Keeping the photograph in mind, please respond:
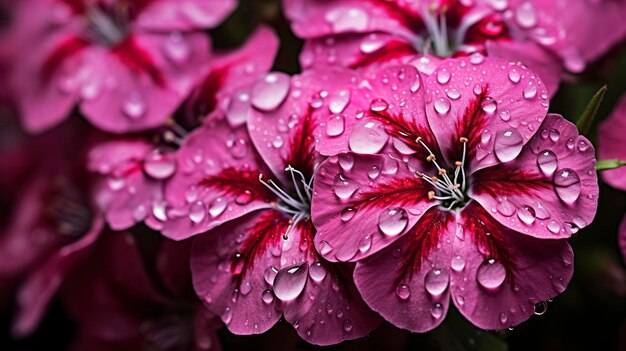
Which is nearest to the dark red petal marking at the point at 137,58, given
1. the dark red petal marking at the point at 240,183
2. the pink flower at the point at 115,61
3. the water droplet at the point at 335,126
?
the pink flower at the point at 115,61

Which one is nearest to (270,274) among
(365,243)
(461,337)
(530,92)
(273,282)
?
(273,282)

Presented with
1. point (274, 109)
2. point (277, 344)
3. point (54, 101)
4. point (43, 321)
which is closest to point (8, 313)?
point (43, 321)

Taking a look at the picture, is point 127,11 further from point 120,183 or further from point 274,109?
point 274,109

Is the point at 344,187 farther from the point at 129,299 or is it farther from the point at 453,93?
the point at 129,299

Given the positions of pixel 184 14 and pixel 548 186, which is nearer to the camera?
pixel 548 186

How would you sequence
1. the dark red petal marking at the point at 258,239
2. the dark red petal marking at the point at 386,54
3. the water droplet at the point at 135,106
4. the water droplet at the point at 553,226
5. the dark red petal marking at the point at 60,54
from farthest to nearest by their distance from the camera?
the dark red petal marking at the point at 60,54 < the water droplet at the point at 135,106 < the dark red petal marking at the point at 386,54 < the dark red petal marking at the point at 258,239 < the water droplet at the point at 553,226

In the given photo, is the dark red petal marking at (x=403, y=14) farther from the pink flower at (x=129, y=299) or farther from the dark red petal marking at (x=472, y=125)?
the pink flower at (x=129, y=299)
